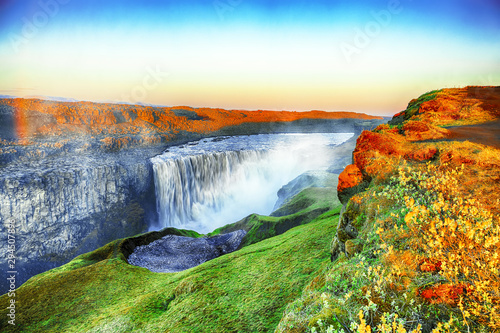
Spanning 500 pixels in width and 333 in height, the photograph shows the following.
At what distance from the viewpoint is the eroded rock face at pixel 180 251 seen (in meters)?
16.9

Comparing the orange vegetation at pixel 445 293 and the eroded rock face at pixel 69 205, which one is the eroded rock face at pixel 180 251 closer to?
the orange vegetation at pixel 445 293

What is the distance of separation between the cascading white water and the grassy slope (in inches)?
1078

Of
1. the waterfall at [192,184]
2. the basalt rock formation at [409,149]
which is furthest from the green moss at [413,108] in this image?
the waterfall at [192,184]

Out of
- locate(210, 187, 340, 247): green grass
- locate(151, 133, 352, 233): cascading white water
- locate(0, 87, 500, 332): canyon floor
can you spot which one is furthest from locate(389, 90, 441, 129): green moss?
locate(151, 133, 352, 233): cascading white water

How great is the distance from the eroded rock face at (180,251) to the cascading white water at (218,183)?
17.8m

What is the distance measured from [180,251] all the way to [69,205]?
73.9 ft

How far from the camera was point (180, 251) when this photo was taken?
19.3 metres

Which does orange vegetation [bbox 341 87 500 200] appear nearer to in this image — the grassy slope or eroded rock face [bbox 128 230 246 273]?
the grassy slope

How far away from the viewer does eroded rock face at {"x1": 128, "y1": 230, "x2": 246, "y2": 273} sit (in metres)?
16.9

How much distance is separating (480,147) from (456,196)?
10.2 ft

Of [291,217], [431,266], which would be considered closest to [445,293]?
[431,266]

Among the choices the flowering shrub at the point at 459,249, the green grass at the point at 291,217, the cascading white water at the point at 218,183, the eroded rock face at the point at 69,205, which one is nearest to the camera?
the flowering shrub at the point at 459,249

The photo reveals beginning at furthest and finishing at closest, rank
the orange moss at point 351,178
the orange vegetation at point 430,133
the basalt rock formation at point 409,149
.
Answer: the orange moss at point 351,178, the orange vegetation at point 430,133, the basalt rock formation at point 409,149

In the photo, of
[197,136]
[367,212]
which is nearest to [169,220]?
[367,212]
